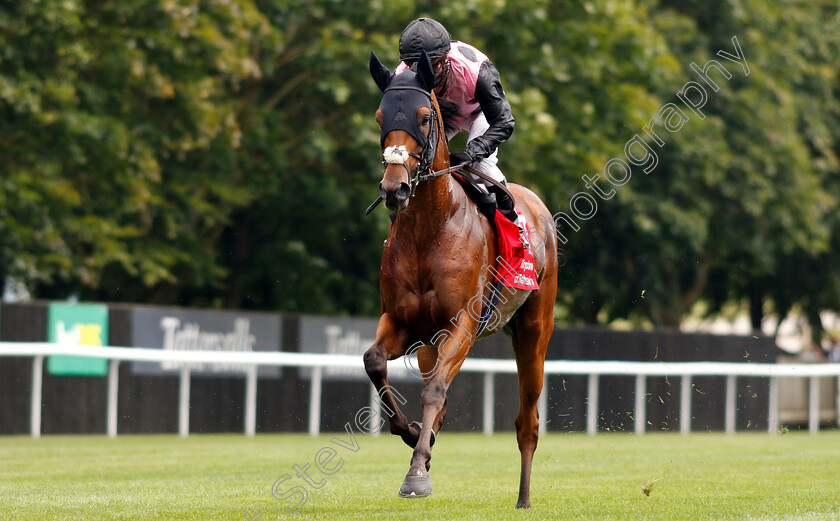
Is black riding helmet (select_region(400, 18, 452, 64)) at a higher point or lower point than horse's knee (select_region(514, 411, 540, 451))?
higher

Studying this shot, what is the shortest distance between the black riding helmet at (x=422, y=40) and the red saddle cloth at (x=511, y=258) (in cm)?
116

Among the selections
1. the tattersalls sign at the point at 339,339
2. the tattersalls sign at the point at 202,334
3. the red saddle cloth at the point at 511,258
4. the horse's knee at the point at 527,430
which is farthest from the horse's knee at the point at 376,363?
the tattersalls sign at the point at 339,339

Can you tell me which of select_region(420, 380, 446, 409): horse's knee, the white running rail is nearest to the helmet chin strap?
select_region(420, 380, 446, 409): horse's knee

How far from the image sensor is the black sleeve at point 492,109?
7.32 metres

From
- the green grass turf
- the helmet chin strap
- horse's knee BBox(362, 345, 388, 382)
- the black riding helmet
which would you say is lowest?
the green grass turf

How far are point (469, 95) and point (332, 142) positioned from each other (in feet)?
39.6

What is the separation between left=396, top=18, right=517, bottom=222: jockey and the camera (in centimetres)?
697

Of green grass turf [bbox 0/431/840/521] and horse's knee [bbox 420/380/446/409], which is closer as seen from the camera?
horse's knee [bbox 420/380/446/409]

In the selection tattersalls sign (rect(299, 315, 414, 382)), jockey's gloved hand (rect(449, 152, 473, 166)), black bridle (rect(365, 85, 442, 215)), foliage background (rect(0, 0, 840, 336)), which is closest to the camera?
black bridle (rect(365, 85, 442, 215))

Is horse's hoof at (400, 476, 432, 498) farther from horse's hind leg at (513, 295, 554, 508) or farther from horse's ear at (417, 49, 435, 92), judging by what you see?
horse's ear at (417, 49, 435, 92)

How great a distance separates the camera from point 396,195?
6234mm

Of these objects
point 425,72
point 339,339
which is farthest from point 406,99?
point 339,339

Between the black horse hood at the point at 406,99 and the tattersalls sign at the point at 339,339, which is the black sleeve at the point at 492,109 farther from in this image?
the tattersalls sign at the point at 339,339

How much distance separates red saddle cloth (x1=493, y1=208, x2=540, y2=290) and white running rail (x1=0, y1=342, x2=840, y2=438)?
766 cm
